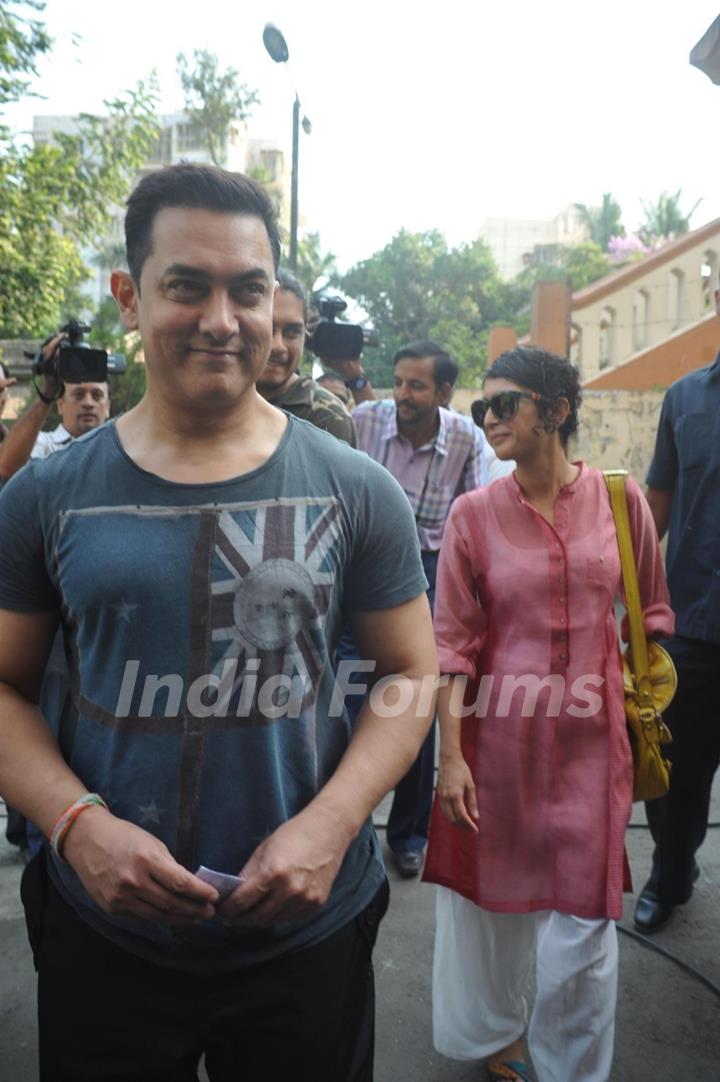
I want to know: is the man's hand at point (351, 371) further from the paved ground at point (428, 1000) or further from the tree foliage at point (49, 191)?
the tree foliage at point (49, 191)

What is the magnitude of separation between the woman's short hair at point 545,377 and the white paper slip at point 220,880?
180 cm

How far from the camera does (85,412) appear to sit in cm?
443

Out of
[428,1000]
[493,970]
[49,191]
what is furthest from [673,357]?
[493,970]

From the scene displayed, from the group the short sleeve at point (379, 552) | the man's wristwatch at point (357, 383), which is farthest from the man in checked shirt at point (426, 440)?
the short sleeve at point (379, 552)

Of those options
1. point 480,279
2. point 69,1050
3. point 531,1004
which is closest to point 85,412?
point 531,1004

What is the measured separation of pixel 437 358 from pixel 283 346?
5.16 feet

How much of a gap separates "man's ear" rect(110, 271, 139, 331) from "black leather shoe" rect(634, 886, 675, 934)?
2.87 m

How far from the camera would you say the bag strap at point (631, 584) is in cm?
271

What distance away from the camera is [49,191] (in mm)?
10602

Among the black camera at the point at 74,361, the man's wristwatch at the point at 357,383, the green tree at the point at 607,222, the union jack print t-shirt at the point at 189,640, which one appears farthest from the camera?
the green tree at the point at 607,222

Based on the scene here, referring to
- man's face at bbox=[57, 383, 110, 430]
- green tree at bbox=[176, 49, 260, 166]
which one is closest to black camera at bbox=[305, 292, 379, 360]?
man's face at bbox=[57, 383, 110, 430]

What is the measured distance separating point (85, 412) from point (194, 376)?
3.14 meters

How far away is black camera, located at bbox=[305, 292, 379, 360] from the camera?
4586 millimetres

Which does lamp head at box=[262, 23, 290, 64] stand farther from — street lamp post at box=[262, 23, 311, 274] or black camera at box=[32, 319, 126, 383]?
black camera at box=[32, 319, 126, 383]
